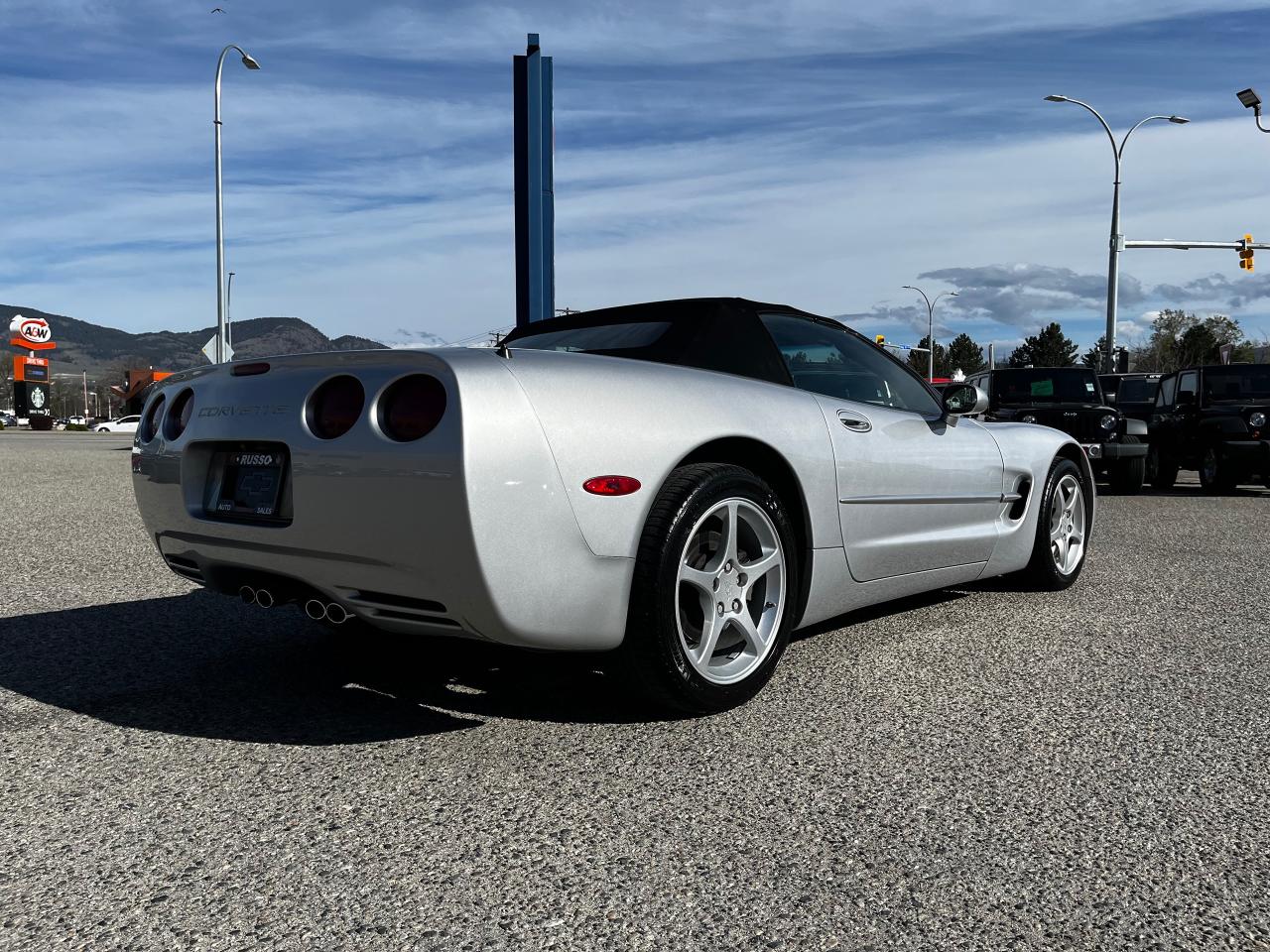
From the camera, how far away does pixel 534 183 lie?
1180 cm

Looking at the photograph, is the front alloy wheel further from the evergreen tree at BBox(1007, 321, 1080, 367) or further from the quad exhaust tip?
the evergreen tree at BBox(1007, 321, 1080, 367)

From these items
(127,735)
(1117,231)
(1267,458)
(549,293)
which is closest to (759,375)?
(127,735)

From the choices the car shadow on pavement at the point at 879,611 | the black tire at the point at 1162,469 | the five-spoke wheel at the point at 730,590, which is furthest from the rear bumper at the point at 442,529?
the black tire at the point at 1162,469

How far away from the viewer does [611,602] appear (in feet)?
9.62

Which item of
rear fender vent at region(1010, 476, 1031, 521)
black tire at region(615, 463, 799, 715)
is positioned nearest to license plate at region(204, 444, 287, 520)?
black tire at region(615, 463, 799, 715)

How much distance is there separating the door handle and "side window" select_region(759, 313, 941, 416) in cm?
10

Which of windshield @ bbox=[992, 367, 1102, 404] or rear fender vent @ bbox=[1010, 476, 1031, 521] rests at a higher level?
windshield @ bbox=[992, 367, 1102, 404]

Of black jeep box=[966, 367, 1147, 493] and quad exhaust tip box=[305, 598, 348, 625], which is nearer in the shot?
quad exhaust tip box=[305, 598, 348, 625]

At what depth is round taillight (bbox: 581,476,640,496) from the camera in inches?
113

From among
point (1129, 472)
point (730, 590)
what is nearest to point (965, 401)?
point (730, 590)

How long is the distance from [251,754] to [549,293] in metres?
9.57

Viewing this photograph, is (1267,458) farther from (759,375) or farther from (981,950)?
(981,950)

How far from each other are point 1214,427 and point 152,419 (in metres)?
12.7

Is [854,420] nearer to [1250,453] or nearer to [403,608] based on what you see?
[403,608]
